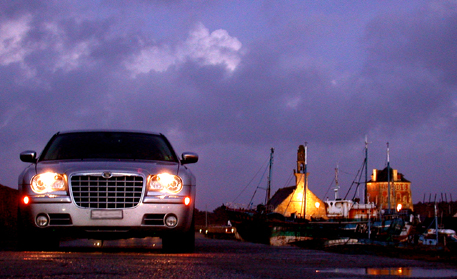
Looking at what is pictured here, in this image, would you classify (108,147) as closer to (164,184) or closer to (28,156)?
(28,156)

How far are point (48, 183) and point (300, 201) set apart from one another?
6974 centimetres

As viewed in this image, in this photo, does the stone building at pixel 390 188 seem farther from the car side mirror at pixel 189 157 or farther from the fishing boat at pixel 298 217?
the car side mirror at pixel 189 157

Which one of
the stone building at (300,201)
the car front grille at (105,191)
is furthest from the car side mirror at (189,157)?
the stone building at (300,201)

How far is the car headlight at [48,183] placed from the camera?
9.52m

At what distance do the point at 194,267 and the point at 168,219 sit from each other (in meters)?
3.08

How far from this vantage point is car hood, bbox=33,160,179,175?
963 cm

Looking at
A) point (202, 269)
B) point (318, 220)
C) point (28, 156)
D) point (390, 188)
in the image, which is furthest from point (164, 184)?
point (390, 188)

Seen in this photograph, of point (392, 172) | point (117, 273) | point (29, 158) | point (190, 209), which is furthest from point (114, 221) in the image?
point (392, 172)

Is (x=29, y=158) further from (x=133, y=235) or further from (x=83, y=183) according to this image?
Answer: (x=133, y=235)

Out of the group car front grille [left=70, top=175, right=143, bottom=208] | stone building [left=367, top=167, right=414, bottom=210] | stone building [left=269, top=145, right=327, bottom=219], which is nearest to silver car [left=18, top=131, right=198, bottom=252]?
car front grille [left=70, top=175, right=143, bottom=208]

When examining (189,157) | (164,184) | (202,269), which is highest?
(189,157)

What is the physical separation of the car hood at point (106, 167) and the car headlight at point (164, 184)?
0.31 ft

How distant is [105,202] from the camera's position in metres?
9.54

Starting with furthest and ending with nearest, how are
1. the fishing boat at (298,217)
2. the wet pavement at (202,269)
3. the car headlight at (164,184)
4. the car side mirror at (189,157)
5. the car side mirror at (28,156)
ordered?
the fishing boat at (298,217) → the car side mirror at (189,157) → the car side mirror at (28,156) → the car headlight at (164,184) → the wet pavement at (202,269)
